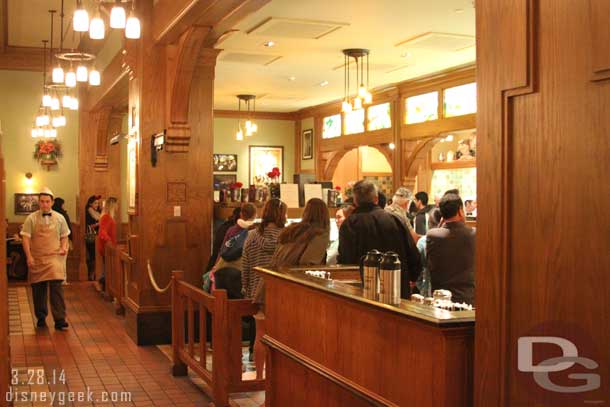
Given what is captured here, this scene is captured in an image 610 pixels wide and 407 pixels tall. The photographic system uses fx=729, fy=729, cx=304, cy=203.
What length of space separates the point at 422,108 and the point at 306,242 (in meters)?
8.21

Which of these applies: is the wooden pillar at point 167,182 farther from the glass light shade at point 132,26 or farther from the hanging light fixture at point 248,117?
the hanging light fixture at point 248,117

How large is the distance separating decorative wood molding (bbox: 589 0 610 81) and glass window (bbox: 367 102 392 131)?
1192 cm

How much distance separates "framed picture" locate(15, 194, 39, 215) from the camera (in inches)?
563

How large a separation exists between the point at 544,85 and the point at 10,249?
12.5 meters

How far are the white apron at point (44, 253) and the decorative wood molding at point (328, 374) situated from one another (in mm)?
4632

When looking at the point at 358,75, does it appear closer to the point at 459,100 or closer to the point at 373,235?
the point at 459,100

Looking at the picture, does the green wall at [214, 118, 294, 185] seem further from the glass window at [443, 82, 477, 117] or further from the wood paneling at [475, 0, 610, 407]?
the wood paneling at [475, 0, 610, 407]

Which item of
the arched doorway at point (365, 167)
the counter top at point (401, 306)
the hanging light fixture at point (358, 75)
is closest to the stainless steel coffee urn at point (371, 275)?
the counter top at point (401, 306)

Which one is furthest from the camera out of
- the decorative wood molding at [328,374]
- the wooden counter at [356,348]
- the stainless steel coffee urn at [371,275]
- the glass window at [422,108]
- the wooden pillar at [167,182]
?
the glass window at [422,108]

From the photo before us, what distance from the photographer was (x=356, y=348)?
140 inches

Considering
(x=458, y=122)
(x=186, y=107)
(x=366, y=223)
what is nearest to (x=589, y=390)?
(x=366, y=223)

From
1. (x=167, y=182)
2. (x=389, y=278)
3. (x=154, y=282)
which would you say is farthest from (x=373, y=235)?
(x=167, y=182)

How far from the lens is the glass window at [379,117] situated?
14.3 m

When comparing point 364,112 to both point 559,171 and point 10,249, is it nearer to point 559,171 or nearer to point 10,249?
point 10,249
